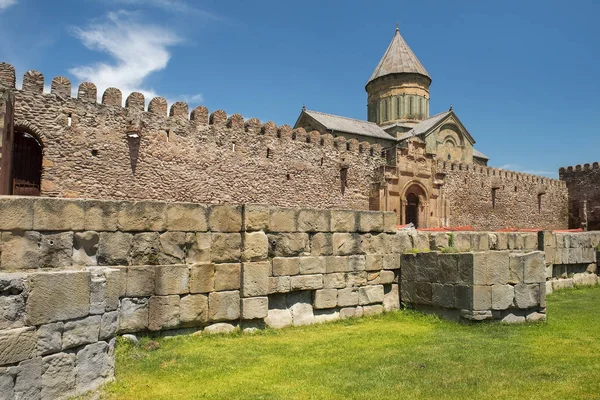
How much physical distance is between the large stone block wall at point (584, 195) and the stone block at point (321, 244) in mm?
31639

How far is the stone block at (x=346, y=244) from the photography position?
7.51 meters

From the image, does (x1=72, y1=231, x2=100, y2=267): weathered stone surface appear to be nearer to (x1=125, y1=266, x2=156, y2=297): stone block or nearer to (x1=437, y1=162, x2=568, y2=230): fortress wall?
(x1=125, y1=266, x2=156, y2=297): stone block

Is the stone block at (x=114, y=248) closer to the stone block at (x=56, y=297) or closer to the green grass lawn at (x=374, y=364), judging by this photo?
the green grass lawn at (x=374, y=364)

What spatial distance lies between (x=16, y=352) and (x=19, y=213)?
6.72 ft

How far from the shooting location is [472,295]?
6969 mm

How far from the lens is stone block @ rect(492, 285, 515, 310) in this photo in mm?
7016

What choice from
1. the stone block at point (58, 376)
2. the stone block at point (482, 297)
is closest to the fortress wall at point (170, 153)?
the stone block at point (58, 376)

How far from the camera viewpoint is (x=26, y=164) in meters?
13.2

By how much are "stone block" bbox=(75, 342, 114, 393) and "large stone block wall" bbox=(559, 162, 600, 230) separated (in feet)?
116

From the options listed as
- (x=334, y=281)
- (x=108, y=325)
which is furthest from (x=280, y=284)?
(x=108, y=325)

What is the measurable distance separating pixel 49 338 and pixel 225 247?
288 centimetres

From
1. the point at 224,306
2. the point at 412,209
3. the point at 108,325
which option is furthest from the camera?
the point at 412,209

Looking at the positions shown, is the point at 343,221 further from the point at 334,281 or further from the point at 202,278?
the point at 202,278

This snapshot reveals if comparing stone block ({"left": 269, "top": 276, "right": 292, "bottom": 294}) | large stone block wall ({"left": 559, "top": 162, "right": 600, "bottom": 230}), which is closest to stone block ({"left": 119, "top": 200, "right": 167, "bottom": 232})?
stone block ({"left": 269, "top": 276, "right": 292, "bottom": 294})
